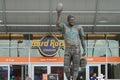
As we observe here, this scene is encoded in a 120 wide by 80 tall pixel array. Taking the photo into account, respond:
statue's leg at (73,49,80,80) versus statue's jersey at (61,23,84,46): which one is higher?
statue's jersey at (61,23,84,46)

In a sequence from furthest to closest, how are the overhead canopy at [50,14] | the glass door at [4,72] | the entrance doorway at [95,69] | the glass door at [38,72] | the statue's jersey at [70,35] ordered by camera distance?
the entrance doorway at [95,69]
the glass door at [38,72]
the glass door at [4,72]
the overhead canopy at [50,14]
the statue's jersey at [70,35]

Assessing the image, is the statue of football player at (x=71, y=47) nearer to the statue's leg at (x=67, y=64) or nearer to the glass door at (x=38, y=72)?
the statue's leg at (x=67, y=64)

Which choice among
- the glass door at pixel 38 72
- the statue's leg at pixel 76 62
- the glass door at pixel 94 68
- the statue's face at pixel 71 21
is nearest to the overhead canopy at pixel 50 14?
the glass door at pixel 94 68

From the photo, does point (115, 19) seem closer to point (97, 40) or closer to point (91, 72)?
point (97, 40)

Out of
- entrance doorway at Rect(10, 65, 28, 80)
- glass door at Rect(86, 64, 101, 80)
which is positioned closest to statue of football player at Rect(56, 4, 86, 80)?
entrance doorway at Rect(10, 65, 28, 80)

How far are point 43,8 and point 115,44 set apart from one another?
553cm

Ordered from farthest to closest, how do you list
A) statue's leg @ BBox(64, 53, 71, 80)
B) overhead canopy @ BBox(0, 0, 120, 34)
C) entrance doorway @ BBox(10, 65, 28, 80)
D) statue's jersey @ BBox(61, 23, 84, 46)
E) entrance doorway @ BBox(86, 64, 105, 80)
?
entrance doorway @ BBox(86, 64, 105, 80) < entrance doorway @ BBox(10, 65, 28, 80) < overhead canopy @ BBox(0, 0, 120, 34) < statue's jersey @ BBox(61, 23, 84, 46) < statue's leg @ BBox(64, 53, 71, 80)

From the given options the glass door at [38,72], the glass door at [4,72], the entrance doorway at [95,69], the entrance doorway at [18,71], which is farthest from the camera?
the entrance doorway at [95,69]

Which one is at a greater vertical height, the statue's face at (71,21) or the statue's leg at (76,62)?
the statue's face at (71,21)

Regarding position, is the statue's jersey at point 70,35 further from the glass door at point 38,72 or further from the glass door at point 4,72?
the glass door at point 4,72

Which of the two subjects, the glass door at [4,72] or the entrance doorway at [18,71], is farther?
the entrance doorway at [18,71]

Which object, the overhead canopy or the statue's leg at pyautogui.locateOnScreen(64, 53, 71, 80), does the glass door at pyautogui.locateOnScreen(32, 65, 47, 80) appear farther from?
the statue's leg at pyautogui.locateOnScreen(64, 53, 71, 80)

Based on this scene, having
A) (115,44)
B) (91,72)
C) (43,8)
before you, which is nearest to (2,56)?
(43,8)

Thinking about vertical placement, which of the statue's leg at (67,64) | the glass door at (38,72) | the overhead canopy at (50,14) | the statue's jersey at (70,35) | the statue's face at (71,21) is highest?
the overhead canopy at (50,14)
